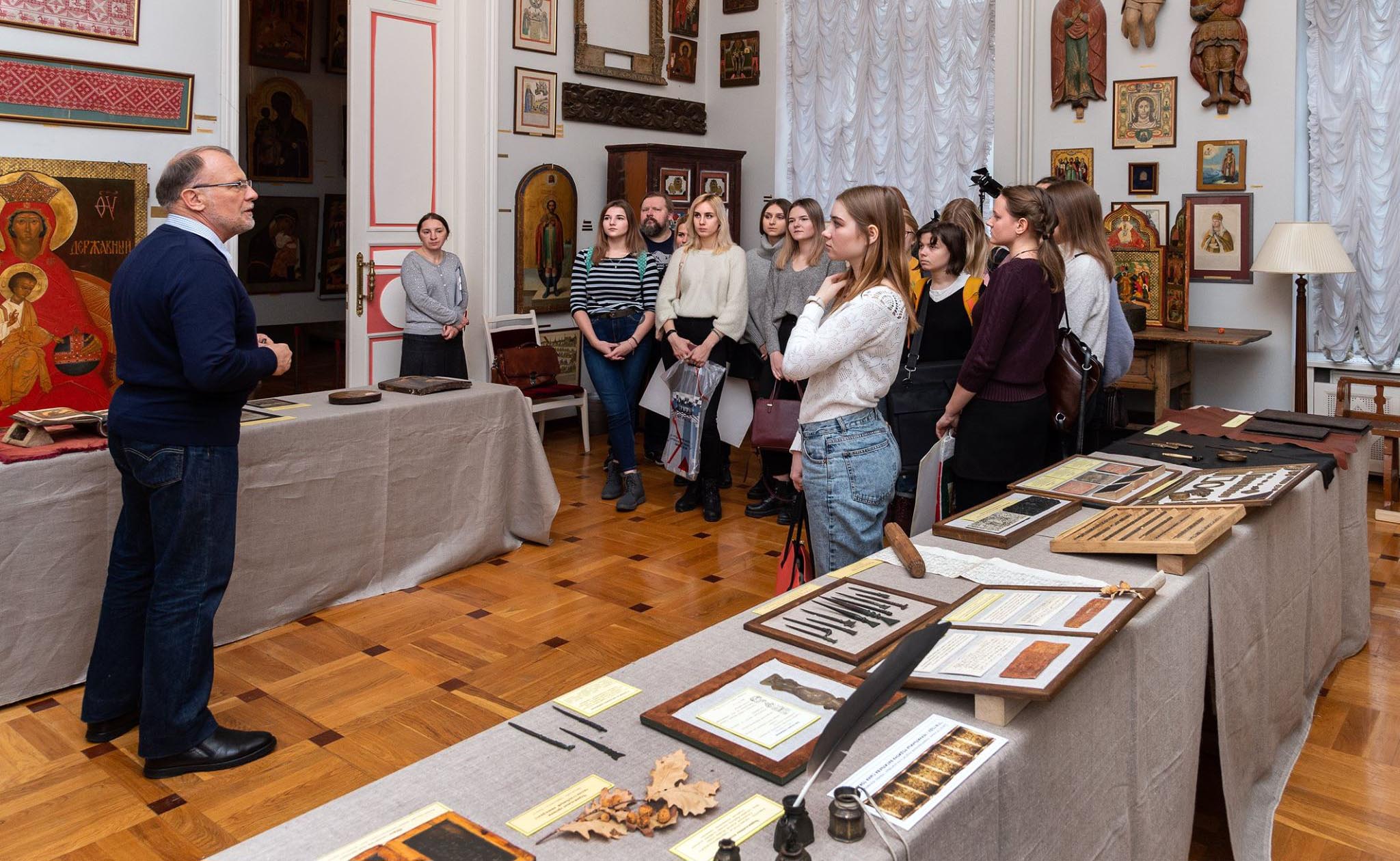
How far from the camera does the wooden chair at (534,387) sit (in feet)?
26.2

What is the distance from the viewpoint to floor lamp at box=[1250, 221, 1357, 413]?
21.7ft

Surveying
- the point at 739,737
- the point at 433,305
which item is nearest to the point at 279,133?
the point at 433,305

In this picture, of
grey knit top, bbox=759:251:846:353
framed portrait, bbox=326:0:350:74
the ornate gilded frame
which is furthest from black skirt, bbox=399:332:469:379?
framed portrait, bbox=326:0:350:74

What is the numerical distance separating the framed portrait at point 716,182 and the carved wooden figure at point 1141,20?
3.30m

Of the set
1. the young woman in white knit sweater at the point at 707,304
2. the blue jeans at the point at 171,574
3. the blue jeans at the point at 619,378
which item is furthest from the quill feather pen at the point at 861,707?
the blue jeans at the point at 619,378

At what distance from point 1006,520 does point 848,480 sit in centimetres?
50

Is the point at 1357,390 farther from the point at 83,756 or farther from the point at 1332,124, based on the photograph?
the point at 83,756

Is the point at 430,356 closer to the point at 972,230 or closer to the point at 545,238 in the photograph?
the point at 545,238

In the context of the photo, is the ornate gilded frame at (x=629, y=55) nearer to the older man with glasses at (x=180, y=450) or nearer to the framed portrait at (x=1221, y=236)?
the framed portrait at (x=1221, y=236)

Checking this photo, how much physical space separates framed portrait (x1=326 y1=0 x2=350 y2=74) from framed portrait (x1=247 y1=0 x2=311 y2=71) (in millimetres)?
236

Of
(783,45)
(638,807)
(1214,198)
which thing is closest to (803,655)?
(638,807)

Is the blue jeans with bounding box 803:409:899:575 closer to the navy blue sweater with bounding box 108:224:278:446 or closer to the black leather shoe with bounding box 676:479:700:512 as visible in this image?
the navy blue sweater with bounding box 108:224:278:446

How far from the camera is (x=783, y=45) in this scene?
367 inches

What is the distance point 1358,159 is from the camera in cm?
704
